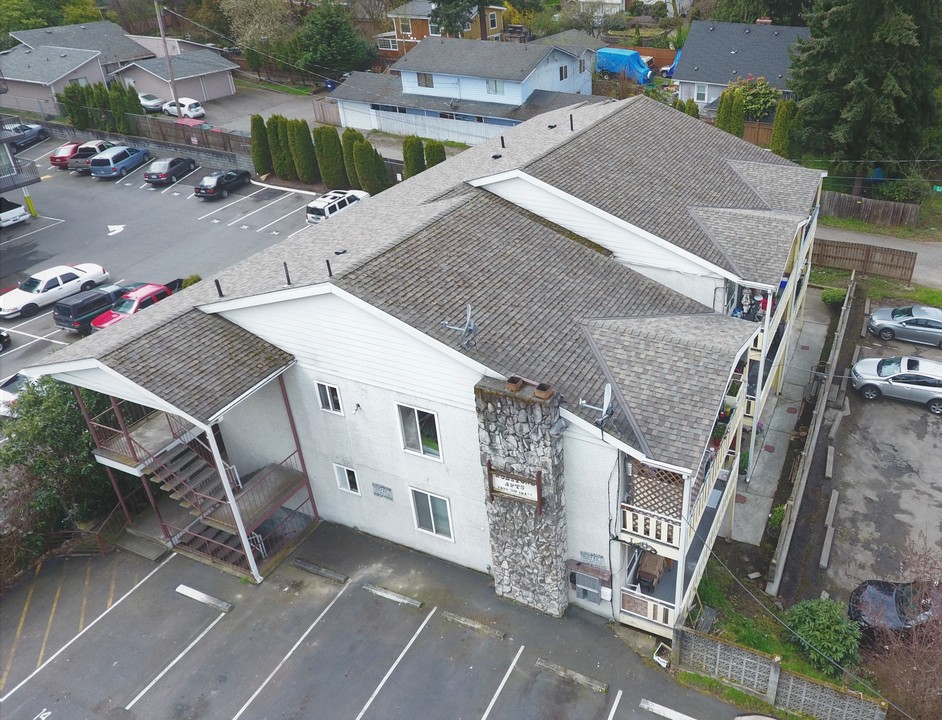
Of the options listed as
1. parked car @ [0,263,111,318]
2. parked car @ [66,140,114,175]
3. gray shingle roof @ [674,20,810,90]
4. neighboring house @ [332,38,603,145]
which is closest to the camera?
parked car @ [0,263,111,318]

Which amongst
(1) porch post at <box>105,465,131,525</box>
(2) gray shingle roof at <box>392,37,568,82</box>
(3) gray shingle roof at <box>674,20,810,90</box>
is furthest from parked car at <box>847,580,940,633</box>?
(3) gray shingle roof at <box>674,20,810,90</box>

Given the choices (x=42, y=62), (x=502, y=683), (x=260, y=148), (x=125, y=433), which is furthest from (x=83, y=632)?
(x=42, y=62)

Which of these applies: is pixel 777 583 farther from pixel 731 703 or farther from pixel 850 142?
pixel 850 142

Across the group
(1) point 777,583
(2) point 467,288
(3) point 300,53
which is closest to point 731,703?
(1) point 777,583

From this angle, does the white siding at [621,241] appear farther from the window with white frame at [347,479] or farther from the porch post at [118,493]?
the porch post at [118,493]

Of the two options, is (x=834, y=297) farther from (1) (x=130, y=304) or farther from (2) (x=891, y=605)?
(1) (x=130, y=304)

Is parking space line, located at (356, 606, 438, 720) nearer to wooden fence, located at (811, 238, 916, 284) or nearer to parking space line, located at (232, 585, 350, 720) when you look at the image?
parking space line, located at (232, 585, 350, 720)

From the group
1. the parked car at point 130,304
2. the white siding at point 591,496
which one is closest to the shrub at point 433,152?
the parked car at point 130,304
